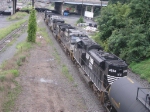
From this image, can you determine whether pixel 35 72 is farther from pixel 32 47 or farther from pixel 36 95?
pixel 32 47

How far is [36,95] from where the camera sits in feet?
62.2

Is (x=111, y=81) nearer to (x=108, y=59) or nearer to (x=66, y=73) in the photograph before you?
(x=108, y=59)

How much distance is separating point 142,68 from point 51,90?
10559mm

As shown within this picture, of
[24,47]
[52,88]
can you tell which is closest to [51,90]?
[52,88]

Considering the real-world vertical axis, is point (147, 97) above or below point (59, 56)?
above

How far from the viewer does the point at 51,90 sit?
20.4m

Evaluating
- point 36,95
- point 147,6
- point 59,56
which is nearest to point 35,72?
point 36,95

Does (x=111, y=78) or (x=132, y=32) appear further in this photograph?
(x=132, y=32)

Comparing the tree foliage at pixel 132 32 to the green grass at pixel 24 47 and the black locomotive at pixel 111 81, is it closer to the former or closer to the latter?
the black locomotive at pixel 111 81

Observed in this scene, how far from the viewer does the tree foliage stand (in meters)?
28.5

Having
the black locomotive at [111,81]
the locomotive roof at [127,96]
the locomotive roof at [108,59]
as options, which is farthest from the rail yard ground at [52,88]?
the locomotive roof at [127,96]

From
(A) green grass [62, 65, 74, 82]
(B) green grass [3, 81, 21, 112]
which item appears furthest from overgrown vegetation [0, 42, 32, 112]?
(A) green grass [62, 65, 74, 82]

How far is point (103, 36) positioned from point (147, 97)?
2779 centimetres

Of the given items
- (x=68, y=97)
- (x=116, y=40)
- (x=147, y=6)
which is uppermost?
(x=147, y=6)
